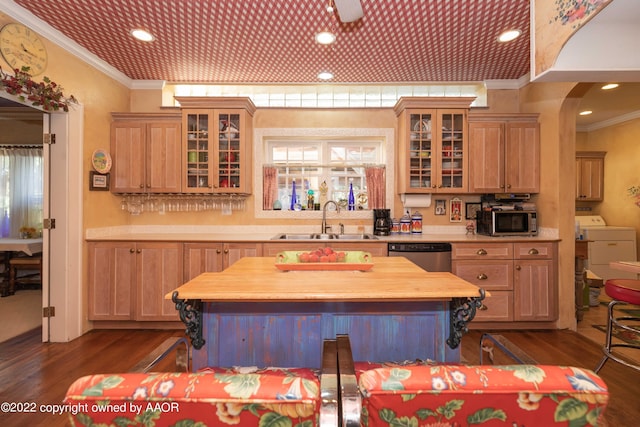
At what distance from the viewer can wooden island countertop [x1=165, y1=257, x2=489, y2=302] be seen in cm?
125

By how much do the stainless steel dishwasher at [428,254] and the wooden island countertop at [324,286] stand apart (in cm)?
155

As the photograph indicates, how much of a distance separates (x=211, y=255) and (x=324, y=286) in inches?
88.7

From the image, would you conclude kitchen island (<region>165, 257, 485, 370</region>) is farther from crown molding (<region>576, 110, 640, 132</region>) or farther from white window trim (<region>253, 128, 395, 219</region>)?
crown molding (<region>576, 110, 640, 132</region>)

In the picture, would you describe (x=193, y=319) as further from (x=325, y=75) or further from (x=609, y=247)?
(x=609, y=247)

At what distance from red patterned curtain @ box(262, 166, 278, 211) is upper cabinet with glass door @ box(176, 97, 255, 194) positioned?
1.18ft

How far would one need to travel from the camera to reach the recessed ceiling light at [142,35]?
280cm

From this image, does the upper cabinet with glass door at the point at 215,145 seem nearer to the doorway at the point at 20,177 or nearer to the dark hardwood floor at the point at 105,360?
the dark hardwood floor at the point at 105,360

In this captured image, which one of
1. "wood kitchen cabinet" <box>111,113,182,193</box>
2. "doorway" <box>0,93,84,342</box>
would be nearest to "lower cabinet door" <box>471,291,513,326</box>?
"wood kitchen cabinet" <box>111,113,182,193</box>

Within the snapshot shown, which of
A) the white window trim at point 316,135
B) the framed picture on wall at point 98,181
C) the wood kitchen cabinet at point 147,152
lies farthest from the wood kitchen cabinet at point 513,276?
the framed picture on wall at point 98,181

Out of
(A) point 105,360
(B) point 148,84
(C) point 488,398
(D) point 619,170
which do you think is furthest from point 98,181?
(D) point 619,170

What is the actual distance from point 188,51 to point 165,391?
132 inches

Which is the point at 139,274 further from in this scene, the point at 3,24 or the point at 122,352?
the point at 3,24

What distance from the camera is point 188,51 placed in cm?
316

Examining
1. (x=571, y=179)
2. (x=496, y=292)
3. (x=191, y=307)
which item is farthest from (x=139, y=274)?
(x=571, y=179)
